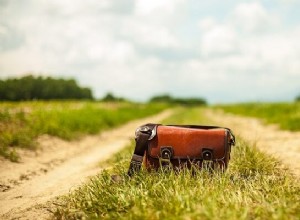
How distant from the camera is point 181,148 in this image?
5.16 metres

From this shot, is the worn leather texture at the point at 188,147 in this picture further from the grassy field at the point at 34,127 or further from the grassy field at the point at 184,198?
the grassy field at the point at 34,127

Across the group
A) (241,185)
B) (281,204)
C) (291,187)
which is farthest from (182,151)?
(281,204)

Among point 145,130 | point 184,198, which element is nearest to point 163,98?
point 145,130

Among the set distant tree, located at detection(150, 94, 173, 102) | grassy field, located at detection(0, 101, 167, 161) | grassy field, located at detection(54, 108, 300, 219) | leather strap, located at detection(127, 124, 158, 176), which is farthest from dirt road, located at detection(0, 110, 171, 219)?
distant tree, located at detection(150, 94, 173, 102)

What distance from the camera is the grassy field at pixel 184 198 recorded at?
3.51 m

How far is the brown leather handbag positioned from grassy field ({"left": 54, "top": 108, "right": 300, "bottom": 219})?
0.20 metres

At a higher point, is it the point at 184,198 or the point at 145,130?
the point at 145,130

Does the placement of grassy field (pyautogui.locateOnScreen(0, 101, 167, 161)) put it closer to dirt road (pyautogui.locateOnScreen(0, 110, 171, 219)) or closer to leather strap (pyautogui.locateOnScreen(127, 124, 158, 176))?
dirt road (pyautogui.locateOnScreen(0, 110, 171, 219))

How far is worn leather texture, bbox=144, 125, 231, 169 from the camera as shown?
510 cm

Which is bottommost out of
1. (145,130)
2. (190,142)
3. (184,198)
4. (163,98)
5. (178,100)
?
(178,100)

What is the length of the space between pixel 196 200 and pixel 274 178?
1.52m

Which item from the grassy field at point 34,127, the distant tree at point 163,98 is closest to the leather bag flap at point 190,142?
the grassy field at point 34,127

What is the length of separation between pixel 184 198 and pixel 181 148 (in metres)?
1.42

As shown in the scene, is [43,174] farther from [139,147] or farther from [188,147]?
[188,147]
